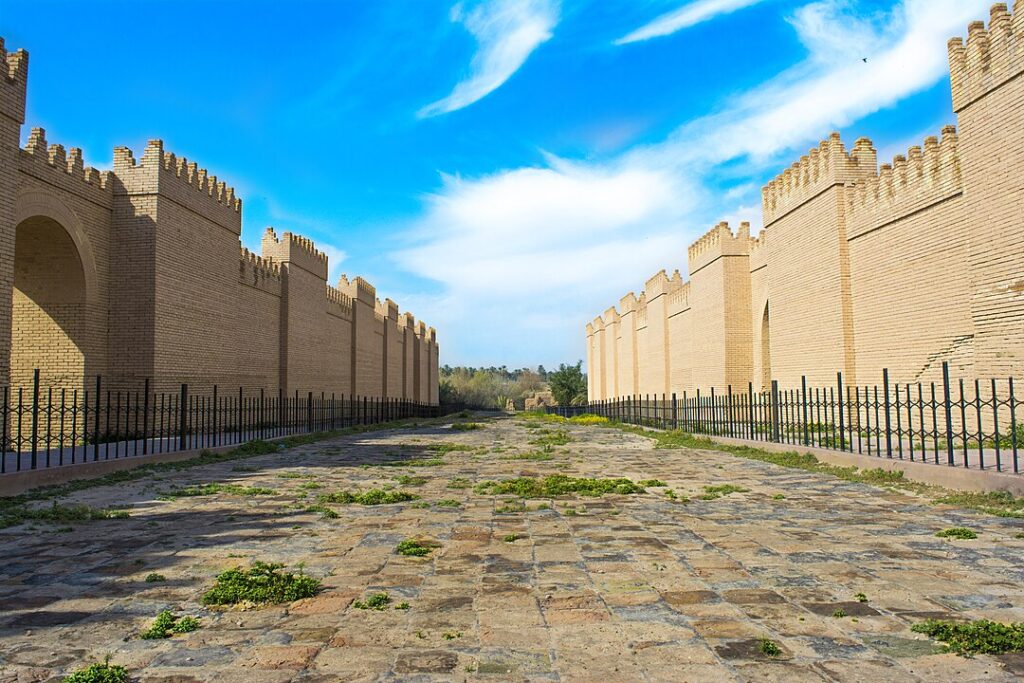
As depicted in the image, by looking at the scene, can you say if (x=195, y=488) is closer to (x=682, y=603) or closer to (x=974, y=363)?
(x=682, y=603)

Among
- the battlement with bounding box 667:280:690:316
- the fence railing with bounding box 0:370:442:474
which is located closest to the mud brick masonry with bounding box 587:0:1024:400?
the battlement with bounding box 667:280:690:316

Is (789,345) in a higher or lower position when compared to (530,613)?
higher

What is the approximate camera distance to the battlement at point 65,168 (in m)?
15.0

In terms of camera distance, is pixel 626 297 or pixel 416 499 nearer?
pixel 416 499

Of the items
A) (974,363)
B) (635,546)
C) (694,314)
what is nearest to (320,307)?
(694,314)

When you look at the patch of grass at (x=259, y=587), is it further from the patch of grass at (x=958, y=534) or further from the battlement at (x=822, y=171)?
the battlement at (x=822, y=171)

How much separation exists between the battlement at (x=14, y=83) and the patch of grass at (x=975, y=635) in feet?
54.8

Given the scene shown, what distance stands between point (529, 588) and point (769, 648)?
164cm

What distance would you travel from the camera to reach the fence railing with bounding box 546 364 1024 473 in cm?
960

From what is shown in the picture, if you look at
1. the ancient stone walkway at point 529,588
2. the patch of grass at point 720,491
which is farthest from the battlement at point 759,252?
the ancient stone walkway at point 529,588

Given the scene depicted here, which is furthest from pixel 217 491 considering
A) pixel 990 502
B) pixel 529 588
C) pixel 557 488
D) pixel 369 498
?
pixel 990 502

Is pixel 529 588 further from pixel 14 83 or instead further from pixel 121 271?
pixel 121 271

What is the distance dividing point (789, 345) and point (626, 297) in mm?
25983

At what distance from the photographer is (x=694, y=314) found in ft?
105
